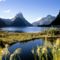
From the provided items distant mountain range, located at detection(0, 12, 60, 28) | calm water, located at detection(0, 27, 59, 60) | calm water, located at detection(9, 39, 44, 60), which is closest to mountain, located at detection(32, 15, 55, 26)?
distant mountain range, located at detection(0, 12, 60, 28)

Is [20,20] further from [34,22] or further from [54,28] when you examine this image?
[54,28]

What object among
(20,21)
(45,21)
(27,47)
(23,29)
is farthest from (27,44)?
(45,21)

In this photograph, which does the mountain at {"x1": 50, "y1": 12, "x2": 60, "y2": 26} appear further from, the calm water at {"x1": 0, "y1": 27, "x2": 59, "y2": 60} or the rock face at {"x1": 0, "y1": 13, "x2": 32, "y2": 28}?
the rock face at {"x1": 0, "y1": 13, "x2": 32, "y2": 28}

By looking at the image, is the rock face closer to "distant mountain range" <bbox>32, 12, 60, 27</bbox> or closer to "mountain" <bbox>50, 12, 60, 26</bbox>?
"distant mountain range" <bbox>32, 12, 60, 27</bbox>

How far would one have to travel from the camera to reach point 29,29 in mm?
2570

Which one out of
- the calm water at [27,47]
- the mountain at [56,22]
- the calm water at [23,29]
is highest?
the mountain at [56,22]

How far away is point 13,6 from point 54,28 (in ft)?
2.28

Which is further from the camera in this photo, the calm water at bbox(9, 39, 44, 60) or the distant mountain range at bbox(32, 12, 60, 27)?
the distant mountain range at bbox(32, 12, 60, 27)

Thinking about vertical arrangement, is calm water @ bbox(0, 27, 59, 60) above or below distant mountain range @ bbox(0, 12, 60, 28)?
below

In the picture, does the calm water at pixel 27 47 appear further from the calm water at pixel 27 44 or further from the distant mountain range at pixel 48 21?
the distant mountain range at pixel 48 21

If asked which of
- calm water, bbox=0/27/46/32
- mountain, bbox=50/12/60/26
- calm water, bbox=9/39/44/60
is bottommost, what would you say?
calm water, bbox=9/39/44/60

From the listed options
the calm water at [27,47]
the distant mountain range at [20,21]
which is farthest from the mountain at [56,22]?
the calm water at [27,47]

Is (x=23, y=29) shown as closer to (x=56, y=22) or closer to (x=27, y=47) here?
(x=27, y=47)

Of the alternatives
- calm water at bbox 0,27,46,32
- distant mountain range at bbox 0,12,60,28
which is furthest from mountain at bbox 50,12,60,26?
calm water at bbox 0,27,46,32
